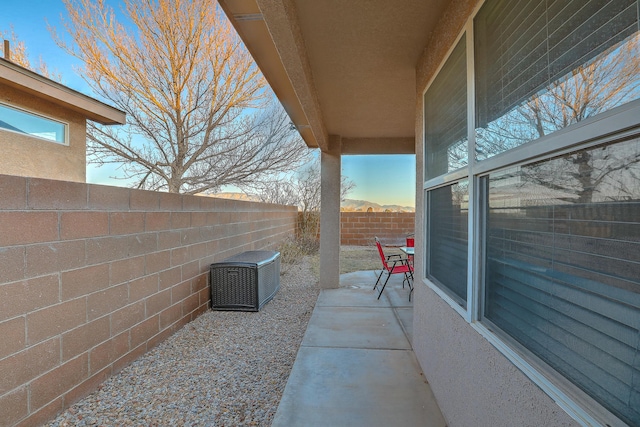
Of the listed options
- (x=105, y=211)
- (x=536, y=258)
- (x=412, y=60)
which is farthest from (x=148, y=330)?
(x=412, y=60)

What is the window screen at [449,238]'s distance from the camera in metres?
1.83

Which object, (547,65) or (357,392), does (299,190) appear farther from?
(547,65)

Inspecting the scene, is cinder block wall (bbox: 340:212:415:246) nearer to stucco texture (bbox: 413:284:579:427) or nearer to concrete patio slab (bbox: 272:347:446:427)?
concrete patio slab (bbox: 272:347:446:427)

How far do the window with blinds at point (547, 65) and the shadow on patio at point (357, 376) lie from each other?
5.67 feet

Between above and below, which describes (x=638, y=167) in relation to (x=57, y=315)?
above

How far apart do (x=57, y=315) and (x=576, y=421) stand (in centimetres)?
265

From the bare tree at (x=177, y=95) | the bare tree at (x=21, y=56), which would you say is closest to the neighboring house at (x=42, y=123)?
the bare tree at (x=177, y=95)

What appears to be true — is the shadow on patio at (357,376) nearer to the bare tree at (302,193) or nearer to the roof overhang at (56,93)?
the roof overhang at (56,93)

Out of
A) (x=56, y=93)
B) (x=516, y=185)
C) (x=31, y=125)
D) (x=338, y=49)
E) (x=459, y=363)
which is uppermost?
(x=56, y=93)

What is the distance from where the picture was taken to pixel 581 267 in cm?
94

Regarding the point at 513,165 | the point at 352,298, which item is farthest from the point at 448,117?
the point at 352,298

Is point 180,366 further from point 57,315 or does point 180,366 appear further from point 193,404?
point 57,315

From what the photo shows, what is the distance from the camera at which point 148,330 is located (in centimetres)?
302

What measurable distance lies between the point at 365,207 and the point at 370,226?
958 mm
